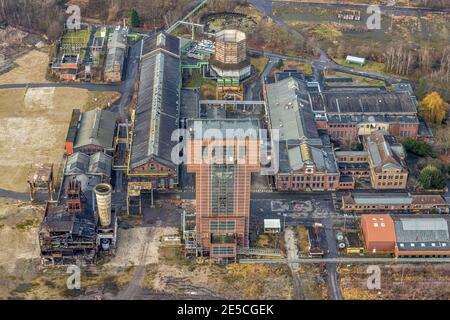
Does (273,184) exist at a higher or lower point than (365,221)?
higher

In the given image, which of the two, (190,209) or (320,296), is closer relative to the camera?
(320,296)

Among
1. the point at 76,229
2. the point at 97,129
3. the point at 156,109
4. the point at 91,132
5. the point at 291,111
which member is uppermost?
the point at 291,111

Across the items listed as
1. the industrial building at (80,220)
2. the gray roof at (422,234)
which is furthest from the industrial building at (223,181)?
the gray roof at (422,234)

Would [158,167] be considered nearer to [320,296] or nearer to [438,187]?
[320,296]

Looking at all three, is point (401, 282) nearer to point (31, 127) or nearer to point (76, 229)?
point (76, 229)

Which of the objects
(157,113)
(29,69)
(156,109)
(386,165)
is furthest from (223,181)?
(29,69)

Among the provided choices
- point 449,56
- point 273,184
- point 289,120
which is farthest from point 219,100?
point 449,56
